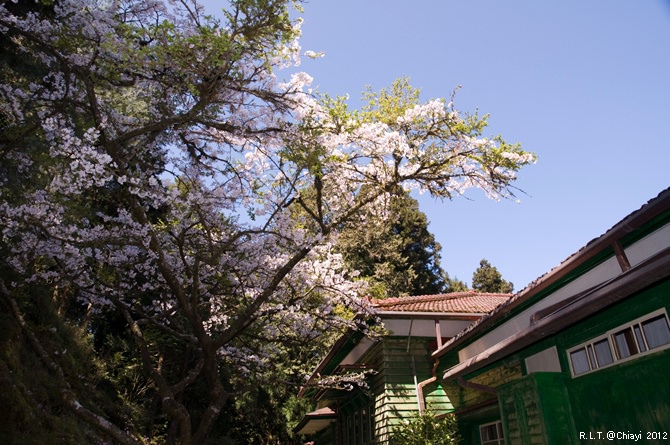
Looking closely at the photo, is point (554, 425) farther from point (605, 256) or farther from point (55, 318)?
point (55, 318)

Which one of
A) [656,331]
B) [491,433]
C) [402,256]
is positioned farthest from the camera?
[402,256]

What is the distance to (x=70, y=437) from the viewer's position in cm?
774

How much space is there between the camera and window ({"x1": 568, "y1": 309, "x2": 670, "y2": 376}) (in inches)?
190

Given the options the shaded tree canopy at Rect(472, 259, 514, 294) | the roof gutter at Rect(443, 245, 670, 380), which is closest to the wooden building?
the roof gutter at Rect(443, 245, 670, 380)

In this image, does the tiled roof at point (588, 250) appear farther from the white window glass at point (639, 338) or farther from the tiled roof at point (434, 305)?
the tiled roof at point (434, 305)

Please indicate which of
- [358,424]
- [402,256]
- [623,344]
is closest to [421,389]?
[358,424]

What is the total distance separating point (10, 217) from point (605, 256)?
9.87 m

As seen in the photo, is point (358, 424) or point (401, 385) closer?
point (401, 385)

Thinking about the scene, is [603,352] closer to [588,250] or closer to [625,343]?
[625,343]

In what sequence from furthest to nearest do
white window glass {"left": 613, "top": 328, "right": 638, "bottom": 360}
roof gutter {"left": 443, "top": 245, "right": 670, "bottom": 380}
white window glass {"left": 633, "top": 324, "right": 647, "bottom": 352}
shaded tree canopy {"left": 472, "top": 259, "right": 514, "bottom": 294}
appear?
shaded tree canopy {"left": 472, "top": 259, "right": 514, "bottom": 294}, white window glass {"left": 613, "top": 328, "right": 638, "bottom": 360}, white window glass {"left": 633, "top": 324, "right": 647, "bottom": 352}, roof gutter {"left": 443, "top": 245, "right": 670, "bottom": 380}

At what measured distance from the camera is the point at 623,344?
5320 millimetres

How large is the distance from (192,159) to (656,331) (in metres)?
8.66

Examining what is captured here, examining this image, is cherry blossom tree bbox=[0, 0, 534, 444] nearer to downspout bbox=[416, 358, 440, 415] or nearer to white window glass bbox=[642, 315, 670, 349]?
downspout bbox=[416, 358, 440, 415]

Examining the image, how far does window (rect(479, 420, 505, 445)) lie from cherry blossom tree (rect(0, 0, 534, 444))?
3614 millimetres
